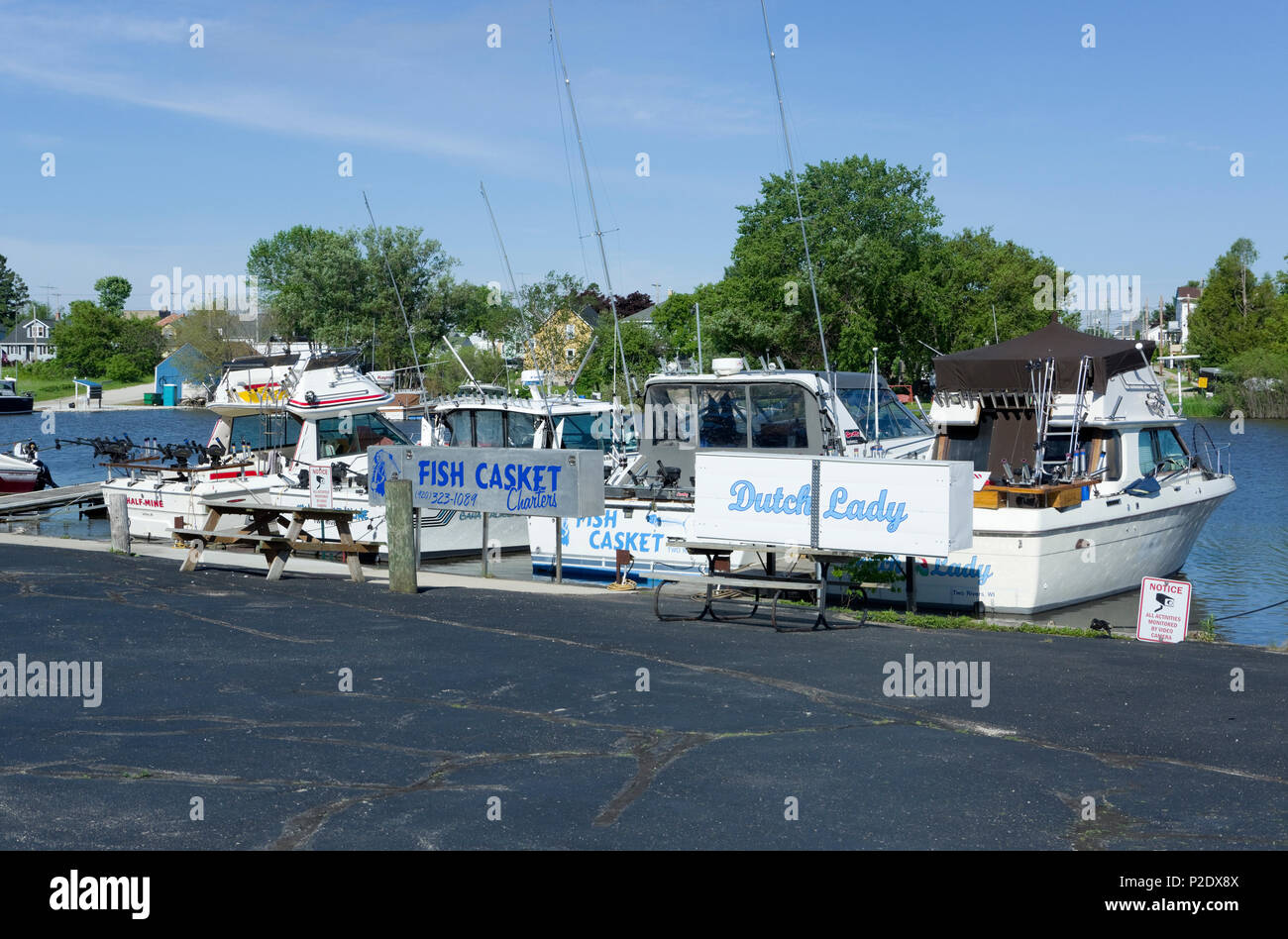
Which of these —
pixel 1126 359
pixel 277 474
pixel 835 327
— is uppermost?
pixel 835 327

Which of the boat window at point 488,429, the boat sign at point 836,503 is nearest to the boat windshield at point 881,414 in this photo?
the boat sign at point 836,503

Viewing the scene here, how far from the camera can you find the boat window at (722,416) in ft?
60.0

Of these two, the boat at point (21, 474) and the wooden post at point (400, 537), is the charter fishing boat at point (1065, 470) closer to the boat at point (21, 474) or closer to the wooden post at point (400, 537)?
the wooden post at point (400, 537)

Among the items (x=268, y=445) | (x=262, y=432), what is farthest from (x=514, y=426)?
(x=262, y=432)

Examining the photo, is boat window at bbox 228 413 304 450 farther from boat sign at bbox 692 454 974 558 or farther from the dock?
boat sign at bbox 692 454 974 558

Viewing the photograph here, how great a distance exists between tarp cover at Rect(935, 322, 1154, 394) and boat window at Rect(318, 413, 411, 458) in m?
11.6

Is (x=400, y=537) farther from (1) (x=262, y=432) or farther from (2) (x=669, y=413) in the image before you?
(1) (x=262, y=432)

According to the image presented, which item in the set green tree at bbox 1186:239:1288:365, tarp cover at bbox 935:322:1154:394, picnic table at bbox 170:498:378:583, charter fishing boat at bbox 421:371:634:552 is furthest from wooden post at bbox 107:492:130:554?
green tree at bbox 1186:239:1288:365

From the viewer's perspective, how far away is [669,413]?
62.0 ft

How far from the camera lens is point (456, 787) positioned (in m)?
7.80

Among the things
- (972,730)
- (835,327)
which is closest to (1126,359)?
(972,730)

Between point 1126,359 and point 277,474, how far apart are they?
1624cm

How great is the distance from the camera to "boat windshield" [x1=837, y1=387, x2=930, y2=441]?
64.8 feet
